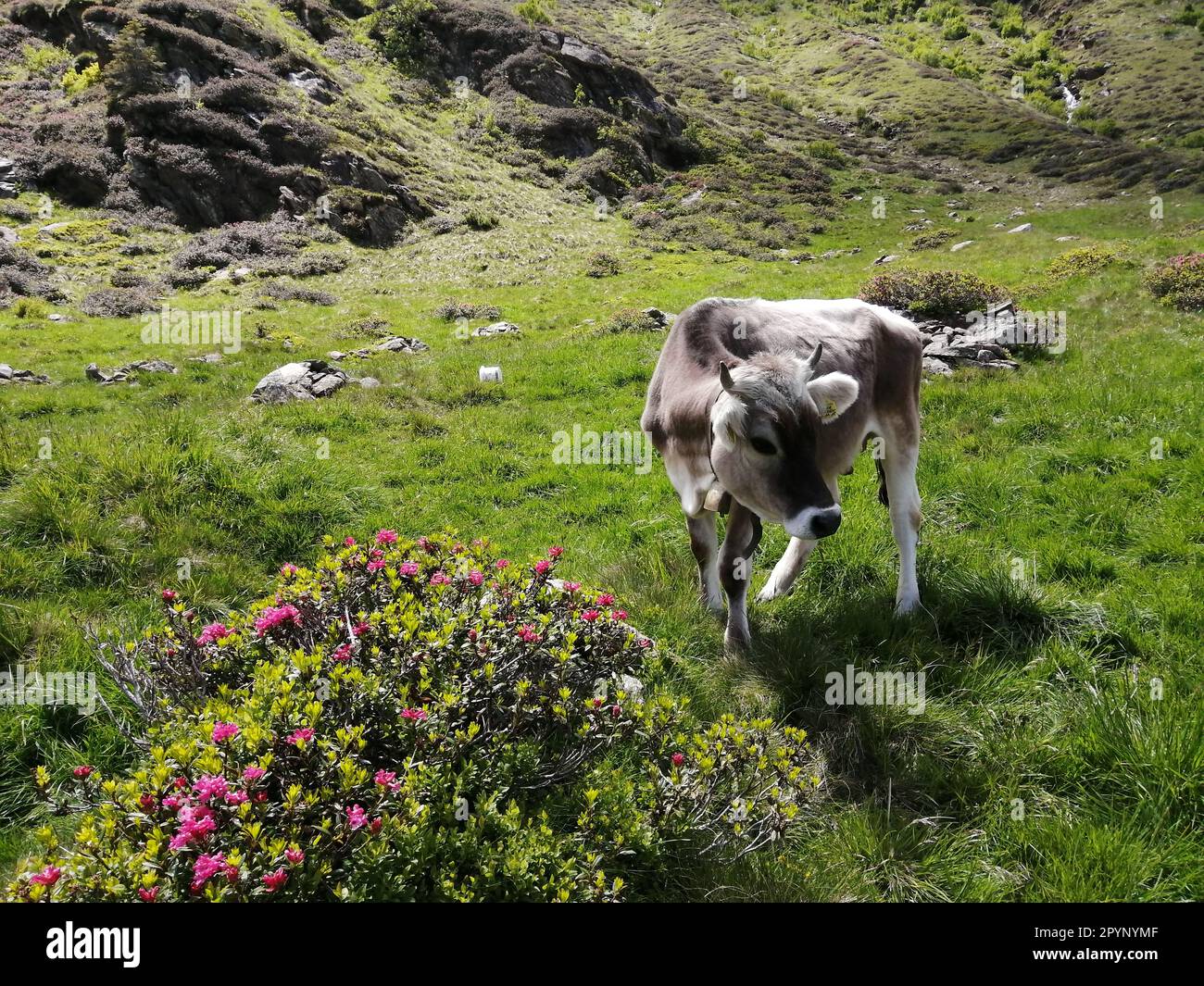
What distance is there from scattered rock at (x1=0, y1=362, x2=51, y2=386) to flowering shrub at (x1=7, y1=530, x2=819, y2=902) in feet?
50.2

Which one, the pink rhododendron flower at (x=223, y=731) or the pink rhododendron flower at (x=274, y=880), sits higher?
the pink rhododendron flower at (x=223, y=731)

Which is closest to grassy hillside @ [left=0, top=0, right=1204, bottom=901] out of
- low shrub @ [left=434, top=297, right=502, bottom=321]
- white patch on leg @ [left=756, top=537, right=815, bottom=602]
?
white patch on leg @ [left=756, top=537, right=815, bottom=602]

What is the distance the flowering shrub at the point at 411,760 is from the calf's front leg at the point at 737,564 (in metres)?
0.99

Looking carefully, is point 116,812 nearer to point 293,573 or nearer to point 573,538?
point 293,573

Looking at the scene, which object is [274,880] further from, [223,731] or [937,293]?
[937,293]

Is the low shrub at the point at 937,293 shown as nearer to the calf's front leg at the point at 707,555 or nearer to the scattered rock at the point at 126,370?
the calf's front leg at the point at 707,555

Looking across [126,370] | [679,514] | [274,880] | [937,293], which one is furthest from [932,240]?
[274,880]

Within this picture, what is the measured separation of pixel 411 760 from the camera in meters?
2.88

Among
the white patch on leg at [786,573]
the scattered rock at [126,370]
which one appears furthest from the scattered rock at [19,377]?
the white patch on leg at [786,573]

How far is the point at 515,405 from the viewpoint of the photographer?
43.3 feet

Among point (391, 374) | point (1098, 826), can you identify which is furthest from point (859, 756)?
point (391, 374)

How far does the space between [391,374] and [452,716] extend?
43.4ft

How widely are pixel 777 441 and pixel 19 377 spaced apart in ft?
63.0

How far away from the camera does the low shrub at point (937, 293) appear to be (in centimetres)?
1518
